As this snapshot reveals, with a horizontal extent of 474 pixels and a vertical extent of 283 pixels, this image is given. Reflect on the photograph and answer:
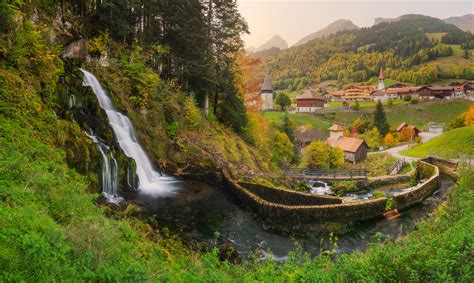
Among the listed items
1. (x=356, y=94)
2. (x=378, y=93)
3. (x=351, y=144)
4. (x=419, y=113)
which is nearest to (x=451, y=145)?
(x=351, y=144)

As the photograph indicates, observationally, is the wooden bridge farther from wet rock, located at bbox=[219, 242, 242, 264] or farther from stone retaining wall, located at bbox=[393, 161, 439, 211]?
wet rock, located at bbox=[219, 242, 242, 264]

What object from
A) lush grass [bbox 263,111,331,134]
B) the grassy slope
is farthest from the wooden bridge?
the grassy slope

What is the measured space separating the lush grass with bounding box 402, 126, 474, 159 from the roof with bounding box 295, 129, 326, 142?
2546 centimetres

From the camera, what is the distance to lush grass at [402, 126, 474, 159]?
44406mm

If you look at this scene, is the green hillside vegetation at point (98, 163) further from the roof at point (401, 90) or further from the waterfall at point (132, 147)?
the roof at point (401, 90)

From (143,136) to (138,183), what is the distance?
3.71 m

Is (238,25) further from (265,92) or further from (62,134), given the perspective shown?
(265,92)

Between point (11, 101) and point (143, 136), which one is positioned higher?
point (11, 101)

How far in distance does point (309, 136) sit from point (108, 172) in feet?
219

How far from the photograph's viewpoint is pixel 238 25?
29141 mm

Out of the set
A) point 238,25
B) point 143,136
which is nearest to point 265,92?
point 238,25

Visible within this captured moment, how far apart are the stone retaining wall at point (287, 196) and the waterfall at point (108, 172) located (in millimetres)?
7398

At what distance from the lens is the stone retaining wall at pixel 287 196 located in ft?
59.2

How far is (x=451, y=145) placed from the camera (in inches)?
1861
